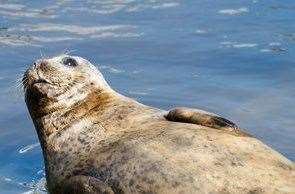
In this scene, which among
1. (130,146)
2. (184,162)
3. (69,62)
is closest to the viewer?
(184,162)

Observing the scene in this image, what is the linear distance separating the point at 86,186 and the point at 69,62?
5.16 feet

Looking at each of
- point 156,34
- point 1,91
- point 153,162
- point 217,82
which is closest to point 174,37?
point 156,34

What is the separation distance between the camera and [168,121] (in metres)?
6.23

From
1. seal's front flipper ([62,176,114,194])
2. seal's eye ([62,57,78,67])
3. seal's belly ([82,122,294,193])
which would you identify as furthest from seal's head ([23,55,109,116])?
seal's front flipper ([62,176,114,194])

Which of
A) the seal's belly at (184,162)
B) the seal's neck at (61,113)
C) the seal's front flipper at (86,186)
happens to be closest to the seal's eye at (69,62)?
the seal's neck at (61,113)

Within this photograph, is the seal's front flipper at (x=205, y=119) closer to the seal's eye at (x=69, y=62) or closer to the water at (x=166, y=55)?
the seal's eye at (x=69, y=62)

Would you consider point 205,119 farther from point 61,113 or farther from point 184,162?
point 61,113

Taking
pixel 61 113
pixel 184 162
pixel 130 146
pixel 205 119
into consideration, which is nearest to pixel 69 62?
pixel 61 113

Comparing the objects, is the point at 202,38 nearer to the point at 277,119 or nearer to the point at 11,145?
the point at 277,119

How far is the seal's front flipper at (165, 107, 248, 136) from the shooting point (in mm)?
5961

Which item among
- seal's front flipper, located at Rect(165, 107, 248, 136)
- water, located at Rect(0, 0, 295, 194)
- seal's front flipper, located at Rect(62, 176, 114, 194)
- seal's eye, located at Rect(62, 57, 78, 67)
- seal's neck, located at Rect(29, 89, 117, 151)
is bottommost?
water, located at Rect(0, 0, 295, 194)

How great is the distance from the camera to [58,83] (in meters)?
6.91

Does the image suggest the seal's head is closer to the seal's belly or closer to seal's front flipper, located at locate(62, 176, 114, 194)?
the seal's belly

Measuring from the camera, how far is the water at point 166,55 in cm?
853
